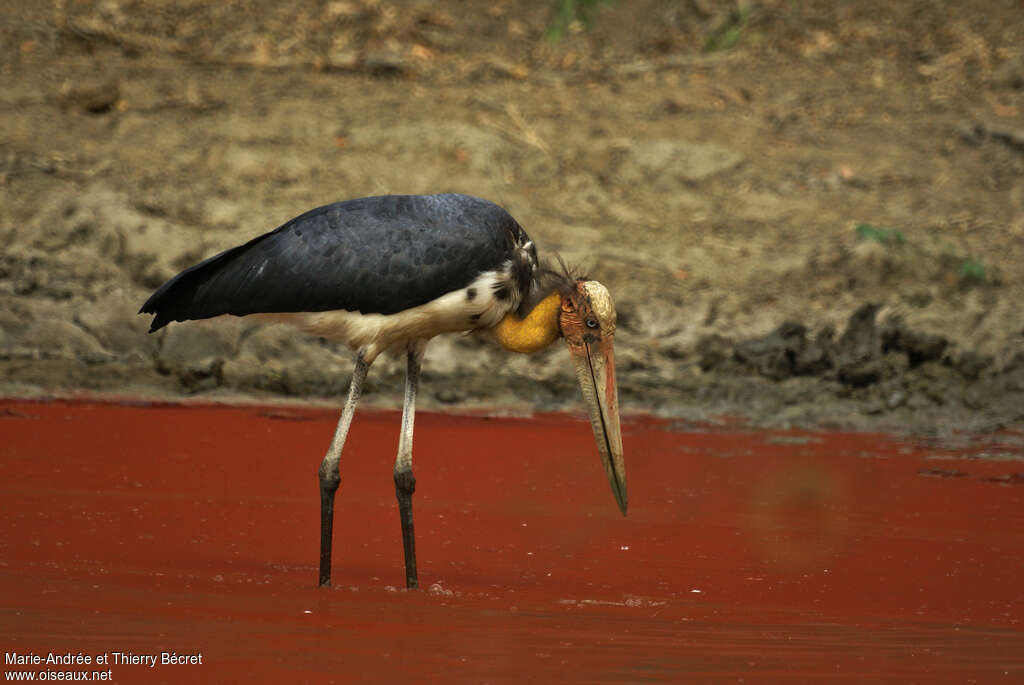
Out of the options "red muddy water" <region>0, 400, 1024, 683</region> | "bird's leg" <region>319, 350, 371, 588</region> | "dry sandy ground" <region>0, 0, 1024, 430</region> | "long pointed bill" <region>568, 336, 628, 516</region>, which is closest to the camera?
"red muddy water" <region>0, 400, 1024, 683</region>

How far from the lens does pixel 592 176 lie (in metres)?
10.1

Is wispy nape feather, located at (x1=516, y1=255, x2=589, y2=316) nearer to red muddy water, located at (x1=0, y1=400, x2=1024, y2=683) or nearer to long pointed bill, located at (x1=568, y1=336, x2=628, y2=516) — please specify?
long pointed bill, located at (x1=568, y1=336, x2=628, y2=516)

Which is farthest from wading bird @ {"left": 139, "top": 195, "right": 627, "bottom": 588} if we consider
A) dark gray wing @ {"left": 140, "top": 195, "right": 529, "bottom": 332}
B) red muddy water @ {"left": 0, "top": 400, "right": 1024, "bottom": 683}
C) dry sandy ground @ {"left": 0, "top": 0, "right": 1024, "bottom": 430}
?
dry sandy ground @ {"left": 0, "top": 0, "right": 1024, "bottom": 430}

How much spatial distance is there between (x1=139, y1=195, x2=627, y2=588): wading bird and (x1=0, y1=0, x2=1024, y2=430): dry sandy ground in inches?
126

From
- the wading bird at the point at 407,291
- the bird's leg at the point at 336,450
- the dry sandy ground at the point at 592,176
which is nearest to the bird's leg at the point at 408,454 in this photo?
the wading bird at the point at 407,291

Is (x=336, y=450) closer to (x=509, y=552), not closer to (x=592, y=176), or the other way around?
(x=509, y=552)

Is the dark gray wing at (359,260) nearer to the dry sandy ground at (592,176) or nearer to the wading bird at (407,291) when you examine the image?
the wading bird at (407,291)

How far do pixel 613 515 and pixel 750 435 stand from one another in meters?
1.96

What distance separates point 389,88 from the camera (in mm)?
10828

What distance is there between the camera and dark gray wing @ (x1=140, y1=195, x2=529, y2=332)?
4.39 metres

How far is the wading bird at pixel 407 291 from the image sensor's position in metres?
4.39

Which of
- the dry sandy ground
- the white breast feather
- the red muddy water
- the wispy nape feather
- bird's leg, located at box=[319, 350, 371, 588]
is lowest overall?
the red muddy water

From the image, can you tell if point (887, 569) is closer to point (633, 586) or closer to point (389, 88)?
point (633, 586)

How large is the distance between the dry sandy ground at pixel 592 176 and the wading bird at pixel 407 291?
319 cm
